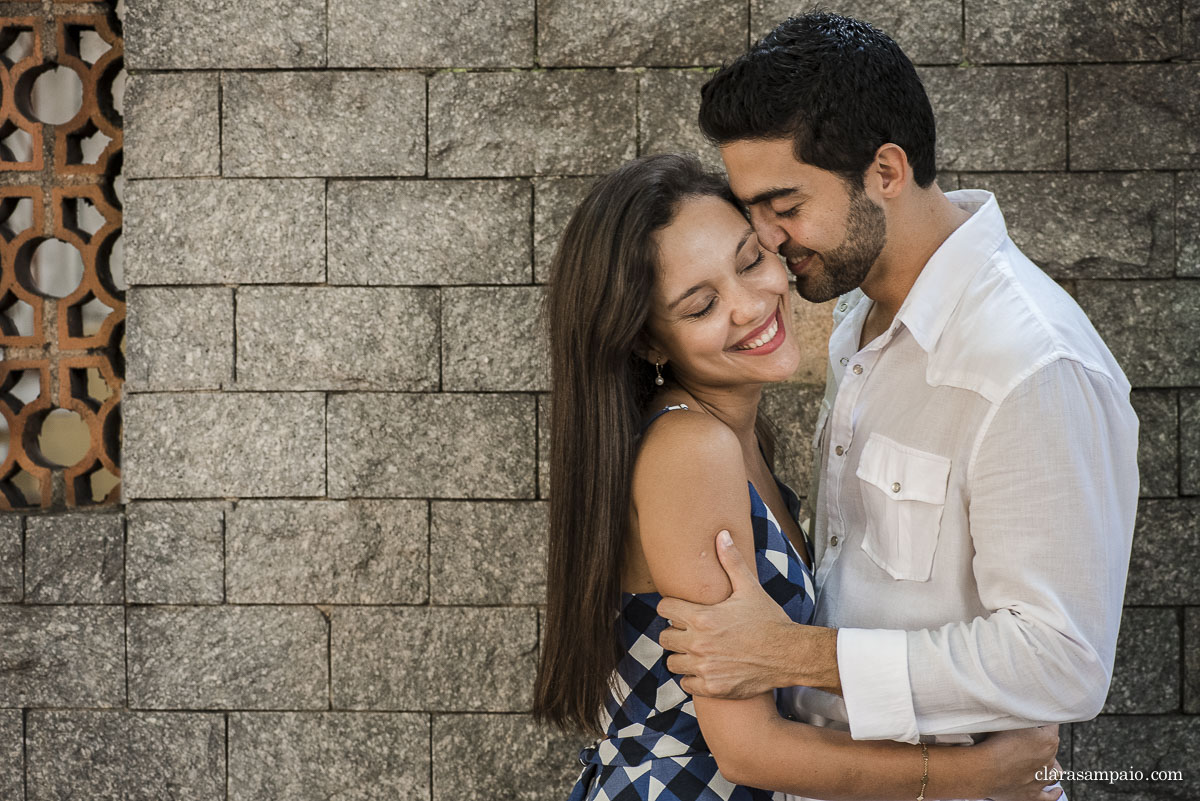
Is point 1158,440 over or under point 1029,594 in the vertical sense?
over

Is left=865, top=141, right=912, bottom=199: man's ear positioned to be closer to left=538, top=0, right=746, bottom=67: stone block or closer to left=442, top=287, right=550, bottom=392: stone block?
left=538, top=0, right=746, bottom=67: stone block

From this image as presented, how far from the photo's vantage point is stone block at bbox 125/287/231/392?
3.08 m

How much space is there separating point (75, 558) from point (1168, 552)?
370 centimetres

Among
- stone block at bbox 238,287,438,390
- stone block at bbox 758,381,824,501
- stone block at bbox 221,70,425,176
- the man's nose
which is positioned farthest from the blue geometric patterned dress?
stone block at bbox 221,70,425,176

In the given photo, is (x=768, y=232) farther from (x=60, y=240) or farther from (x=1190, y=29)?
(x=60, y=240)

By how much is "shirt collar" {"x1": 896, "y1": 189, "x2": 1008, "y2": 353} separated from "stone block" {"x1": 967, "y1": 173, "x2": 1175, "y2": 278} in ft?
4.08

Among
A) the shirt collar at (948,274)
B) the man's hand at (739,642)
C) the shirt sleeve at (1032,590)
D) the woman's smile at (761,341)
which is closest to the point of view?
the shirt sleeve at (1032,590)

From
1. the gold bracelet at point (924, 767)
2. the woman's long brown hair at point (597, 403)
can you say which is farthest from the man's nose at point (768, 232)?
the gold bracelet at point (924, 767)

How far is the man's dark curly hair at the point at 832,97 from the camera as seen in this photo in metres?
1.81

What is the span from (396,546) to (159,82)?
69.4 inches

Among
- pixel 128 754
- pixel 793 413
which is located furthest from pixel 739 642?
pixel 128 754

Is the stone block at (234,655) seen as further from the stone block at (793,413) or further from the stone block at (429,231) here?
the stone block at (793,413)

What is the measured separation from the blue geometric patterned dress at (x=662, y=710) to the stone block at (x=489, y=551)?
1189mm

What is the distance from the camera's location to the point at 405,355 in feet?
10.0
